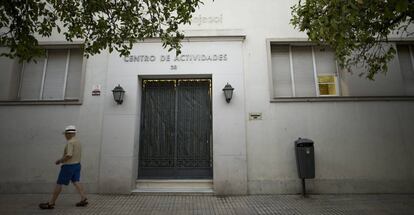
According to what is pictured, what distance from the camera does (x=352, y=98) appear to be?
24.8ft

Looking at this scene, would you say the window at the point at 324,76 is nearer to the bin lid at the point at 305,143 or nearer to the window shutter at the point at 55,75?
the bin lid at the point at 305,143

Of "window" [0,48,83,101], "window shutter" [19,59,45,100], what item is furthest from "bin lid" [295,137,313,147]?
"window shutter" [19,59,45,100]

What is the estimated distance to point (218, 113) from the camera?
7.52 metres

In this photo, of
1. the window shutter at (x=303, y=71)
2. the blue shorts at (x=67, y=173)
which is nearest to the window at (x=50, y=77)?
the blue shorts at (x=67, y=173)

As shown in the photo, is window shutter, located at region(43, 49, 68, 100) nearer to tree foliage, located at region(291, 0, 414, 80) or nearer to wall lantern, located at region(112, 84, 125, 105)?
wall lantern, located at region(112, 84, 125, 105)

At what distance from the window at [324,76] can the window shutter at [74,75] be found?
6.15 metres

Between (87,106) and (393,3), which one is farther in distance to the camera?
(87,106)

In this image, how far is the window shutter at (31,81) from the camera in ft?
26.6

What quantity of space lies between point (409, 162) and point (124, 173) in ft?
26.5

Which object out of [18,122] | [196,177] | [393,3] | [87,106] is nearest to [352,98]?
[393,3]

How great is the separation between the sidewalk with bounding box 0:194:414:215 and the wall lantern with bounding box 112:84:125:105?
2681 mm

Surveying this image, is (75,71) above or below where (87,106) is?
above

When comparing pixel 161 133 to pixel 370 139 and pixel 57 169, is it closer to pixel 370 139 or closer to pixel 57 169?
pixel 57 169

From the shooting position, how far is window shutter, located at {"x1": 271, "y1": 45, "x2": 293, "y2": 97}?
8.00 metres
